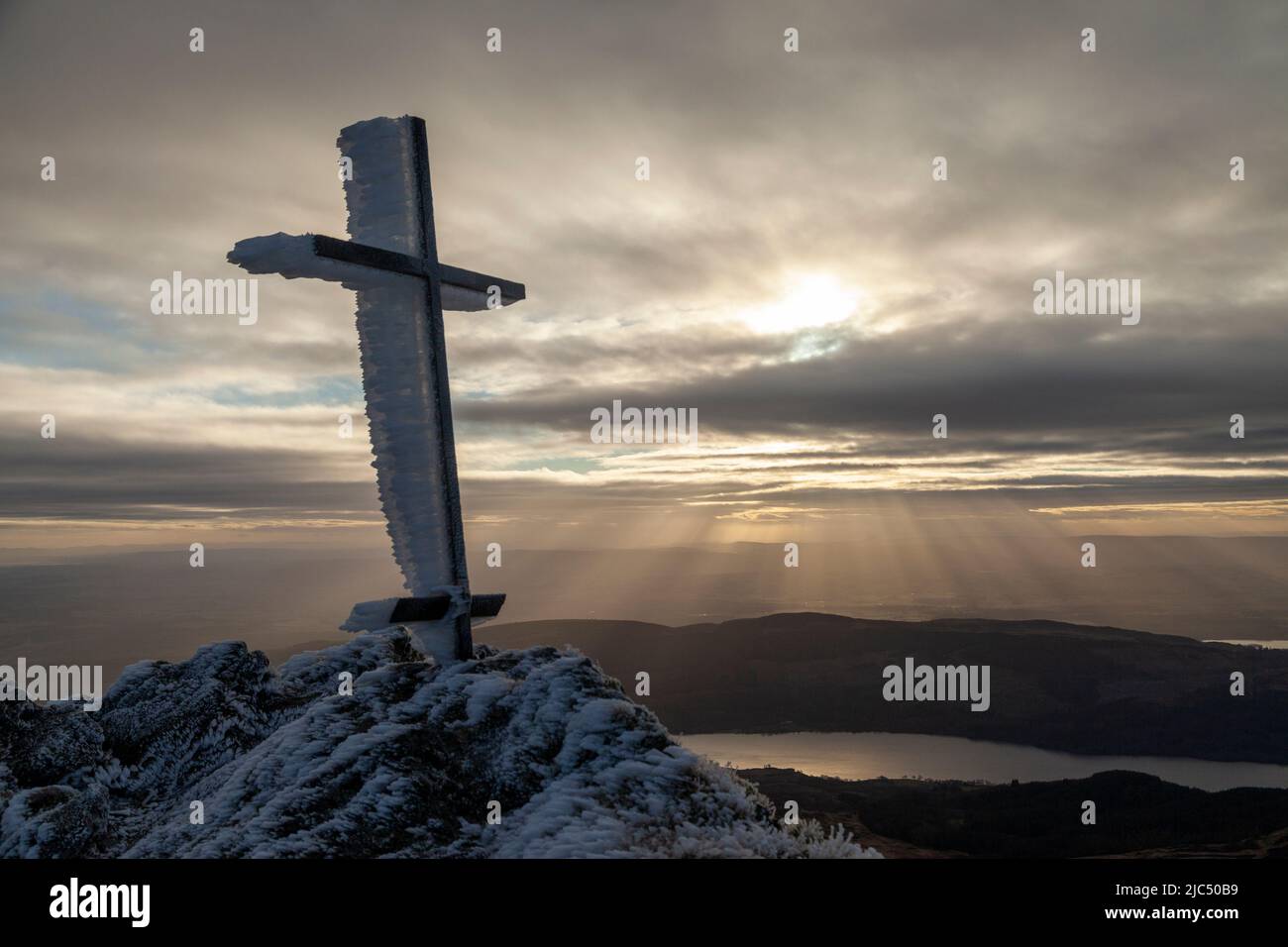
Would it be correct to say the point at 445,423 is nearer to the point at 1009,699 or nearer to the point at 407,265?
the point at 407,265

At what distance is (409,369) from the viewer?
10953 millimetres

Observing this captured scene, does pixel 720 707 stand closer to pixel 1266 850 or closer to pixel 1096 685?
pixel 1096 685

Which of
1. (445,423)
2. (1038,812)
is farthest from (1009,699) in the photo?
(445,423)

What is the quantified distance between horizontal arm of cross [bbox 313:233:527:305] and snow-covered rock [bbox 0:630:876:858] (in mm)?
5121

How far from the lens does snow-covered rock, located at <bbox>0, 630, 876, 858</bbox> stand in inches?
269

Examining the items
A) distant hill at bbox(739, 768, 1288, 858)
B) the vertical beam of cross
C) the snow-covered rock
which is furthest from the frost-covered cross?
distant hill at bbox(739, 768, 1288, 858)

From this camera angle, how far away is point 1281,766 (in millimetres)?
144875

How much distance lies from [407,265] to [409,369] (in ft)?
4.62

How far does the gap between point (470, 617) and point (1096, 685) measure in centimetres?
21257

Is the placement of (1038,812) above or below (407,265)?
below

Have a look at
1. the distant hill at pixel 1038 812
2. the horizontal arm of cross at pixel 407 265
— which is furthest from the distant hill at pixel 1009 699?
the horizontal arm of cross at pixel 407 265

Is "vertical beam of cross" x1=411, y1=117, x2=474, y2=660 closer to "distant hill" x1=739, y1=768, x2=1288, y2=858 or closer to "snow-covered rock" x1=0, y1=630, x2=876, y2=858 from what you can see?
"snow-covered rock" x1=0, y1=630, x2=876, y2=858
